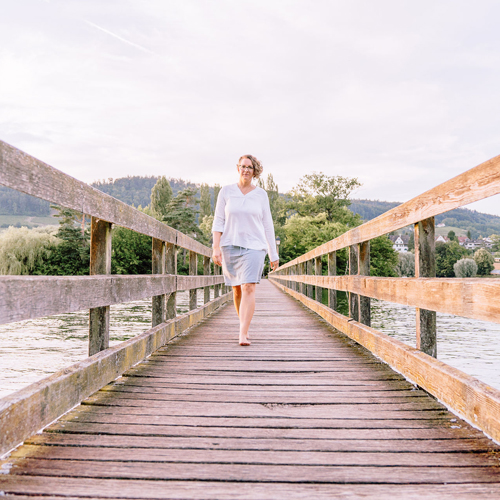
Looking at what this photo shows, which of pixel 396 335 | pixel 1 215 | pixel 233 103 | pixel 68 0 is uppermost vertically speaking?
pixel 1 215

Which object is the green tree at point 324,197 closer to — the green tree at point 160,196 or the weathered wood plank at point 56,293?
the green tree at point 160,196

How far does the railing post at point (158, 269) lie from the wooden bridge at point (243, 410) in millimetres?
484

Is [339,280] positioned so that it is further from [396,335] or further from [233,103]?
[233,103]

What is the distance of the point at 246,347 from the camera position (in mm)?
4074

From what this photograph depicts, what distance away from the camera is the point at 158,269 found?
3.84m

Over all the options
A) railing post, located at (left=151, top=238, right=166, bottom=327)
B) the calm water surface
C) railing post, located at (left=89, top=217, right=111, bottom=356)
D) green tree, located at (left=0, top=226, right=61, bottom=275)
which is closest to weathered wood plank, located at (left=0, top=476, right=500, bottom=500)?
railing post, located at (left=89, top=217, right=111, bottom=356)

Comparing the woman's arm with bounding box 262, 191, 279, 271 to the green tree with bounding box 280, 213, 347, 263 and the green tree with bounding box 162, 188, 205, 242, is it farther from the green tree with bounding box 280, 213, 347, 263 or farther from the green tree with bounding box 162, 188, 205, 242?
the green tree with bounding box 162, 188, 205, 242

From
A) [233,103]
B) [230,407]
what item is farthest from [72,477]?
[233,103]

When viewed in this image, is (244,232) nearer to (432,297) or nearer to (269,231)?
(269,231)

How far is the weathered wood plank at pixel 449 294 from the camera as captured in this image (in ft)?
5.59

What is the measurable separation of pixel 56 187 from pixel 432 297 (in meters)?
1.73

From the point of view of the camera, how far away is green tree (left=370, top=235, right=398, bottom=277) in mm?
41269

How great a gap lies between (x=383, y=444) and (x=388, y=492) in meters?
0.39

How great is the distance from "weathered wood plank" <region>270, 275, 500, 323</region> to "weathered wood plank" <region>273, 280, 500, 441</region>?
266 mm
